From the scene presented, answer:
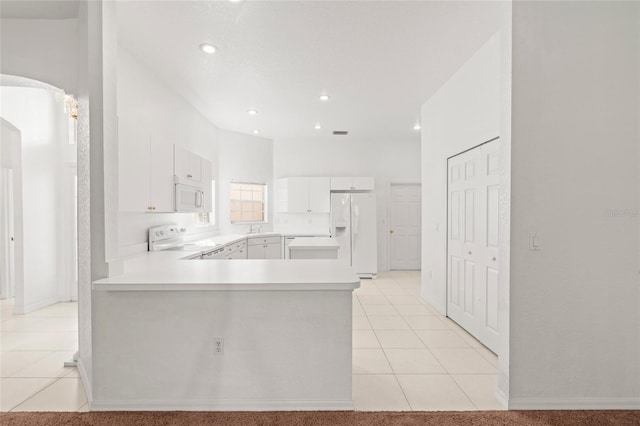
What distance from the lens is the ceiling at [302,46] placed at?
260cm

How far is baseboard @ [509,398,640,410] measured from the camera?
2148 millimetres

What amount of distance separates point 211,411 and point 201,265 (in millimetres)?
994

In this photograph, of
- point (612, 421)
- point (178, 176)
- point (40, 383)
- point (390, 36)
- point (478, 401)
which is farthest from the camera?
point (178, 176)

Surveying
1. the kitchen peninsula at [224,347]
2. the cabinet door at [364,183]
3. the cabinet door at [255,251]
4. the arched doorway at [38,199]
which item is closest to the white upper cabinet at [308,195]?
the cabinet door at [364,183]

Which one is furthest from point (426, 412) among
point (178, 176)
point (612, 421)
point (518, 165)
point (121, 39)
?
point (121, 39)

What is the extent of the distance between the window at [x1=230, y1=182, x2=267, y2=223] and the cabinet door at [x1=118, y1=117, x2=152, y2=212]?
3.57 meters

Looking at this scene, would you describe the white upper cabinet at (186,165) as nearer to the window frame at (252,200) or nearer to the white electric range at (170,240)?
the white electric range at (170,240)

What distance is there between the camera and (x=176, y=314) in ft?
6.83

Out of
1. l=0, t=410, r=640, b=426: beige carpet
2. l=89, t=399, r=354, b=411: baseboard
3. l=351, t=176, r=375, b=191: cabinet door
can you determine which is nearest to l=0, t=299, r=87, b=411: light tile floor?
l=0, t=410, r=640, b=426: beige carpet

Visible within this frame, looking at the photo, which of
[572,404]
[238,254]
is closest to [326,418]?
[572,404]

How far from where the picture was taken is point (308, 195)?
698cm

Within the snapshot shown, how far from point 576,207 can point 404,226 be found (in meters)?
5.23

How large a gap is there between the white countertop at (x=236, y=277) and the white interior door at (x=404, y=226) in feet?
16.4

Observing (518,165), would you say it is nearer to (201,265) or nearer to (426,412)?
(426,412)
